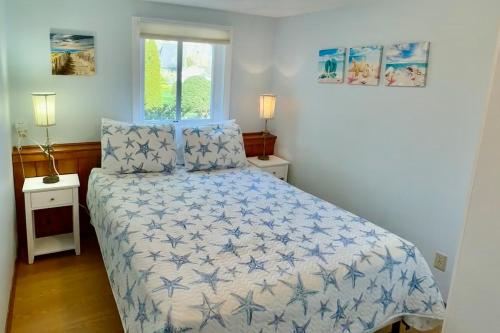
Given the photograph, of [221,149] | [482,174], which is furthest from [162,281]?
[221,149]

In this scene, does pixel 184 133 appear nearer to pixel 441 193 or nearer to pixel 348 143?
pixel 348 143

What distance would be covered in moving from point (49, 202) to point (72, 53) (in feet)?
3.81

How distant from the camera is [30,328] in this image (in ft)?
7.02

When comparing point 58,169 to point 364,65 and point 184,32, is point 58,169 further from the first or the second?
point 364,65

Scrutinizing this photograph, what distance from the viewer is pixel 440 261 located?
8.27 feet

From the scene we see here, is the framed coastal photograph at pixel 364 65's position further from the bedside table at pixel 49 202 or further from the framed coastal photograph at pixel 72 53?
the bedside table at pixel 49 202

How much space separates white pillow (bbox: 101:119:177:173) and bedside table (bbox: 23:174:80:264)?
302 millimetres

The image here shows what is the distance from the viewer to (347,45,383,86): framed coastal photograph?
9.26ft

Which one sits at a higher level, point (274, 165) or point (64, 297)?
point (274, 165)

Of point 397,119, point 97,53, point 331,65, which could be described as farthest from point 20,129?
point 397,119

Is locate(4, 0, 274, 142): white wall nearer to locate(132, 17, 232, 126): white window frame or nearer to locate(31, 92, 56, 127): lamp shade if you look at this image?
locate(132, 17, 232, 126): white window frame

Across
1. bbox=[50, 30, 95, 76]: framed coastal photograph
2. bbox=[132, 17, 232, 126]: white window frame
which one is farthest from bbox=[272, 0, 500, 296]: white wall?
bbox=[50, 30, 95, 76]: framed coastal photograph

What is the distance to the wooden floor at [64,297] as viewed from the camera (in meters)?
2.19

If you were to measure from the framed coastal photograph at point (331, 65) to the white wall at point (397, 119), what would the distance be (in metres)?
0.06
